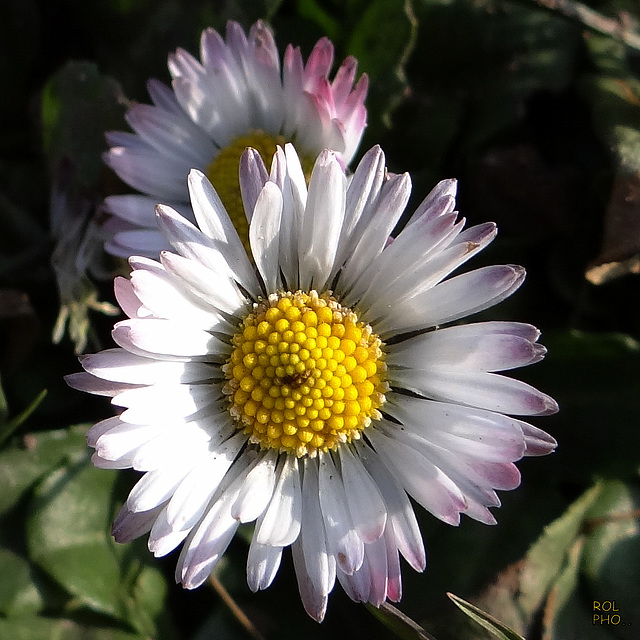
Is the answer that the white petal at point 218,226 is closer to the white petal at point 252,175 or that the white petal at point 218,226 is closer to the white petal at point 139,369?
the white petal at point 252,175

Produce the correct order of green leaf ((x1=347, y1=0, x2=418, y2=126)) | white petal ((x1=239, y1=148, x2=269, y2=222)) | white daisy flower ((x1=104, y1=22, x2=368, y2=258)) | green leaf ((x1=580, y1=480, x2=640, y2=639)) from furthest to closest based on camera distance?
1. green leaf ((x1=347, y1=0, x2=418, y2=126))
2. green leaf ((x1=580, y1=480, x2=640, y2=639))
3. white daisy flower ((x1=104, y1=22, x2=368, y2=258))
4. white petal ((x1=239, y1=148, x2=269, y2=222))

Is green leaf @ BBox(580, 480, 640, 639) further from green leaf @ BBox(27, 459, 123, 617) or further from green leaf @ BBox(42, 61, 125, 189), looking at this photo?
green leaf @ BBox(42, 61, 125, 189)

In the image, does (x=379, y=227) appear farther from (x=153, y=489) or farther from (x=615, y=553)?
(x=615, y=553)

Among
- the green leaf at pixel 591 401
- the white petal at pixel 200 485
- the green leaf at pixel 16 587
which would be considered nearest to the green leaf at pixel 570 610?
the green leaf at pixel 591 401

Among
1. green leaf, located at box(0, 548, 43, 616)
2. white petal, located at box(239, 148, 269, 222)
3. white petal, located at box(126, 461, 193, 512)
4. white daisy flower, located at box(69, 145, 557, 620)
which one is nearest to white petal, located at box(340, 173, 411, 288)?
white daisy flower, located at box(69, 145, 557, 620)

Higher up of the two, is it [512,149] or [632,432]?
[512,149]

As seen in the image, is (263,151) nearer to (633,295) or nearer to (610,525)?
(633,295)

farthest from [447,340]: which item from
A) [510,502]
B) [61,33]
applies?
[61,33]
